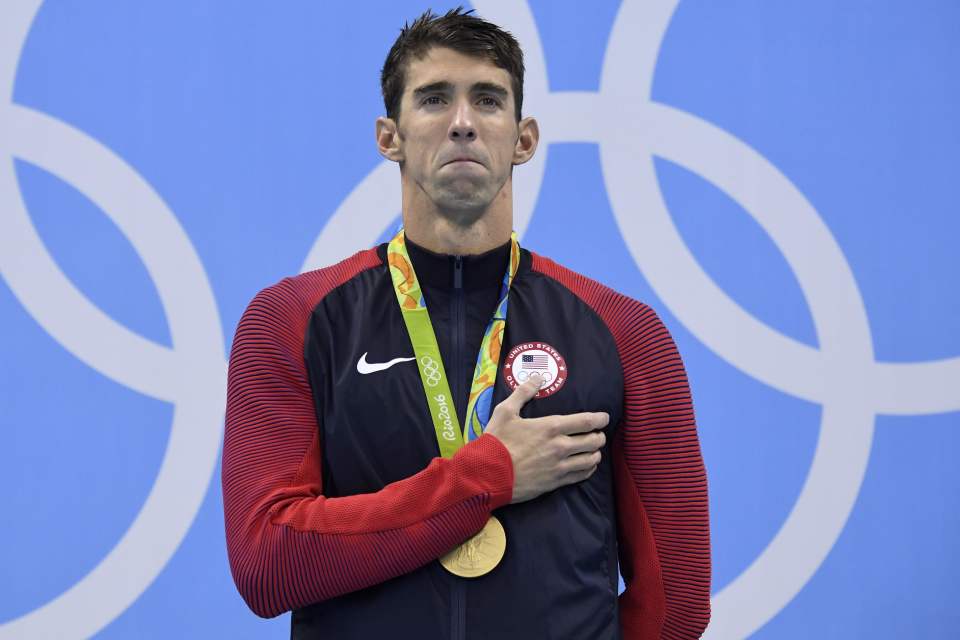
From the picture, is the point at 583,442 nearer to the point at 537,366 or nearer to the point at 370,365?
the point at 537,366

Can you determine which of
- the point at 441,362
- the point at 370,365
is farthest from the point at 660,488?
the point at 370,365

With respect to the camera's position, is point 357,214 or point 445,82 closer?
point 445,82

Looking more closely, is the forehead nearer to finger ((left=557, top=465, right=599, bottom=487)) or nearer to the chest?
the chest

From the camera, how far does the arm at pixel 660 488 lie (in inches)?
74.8

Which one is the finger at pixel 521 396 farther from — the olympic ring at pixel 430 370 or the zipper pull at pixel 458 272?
the zipper pull at pixel 458 272
